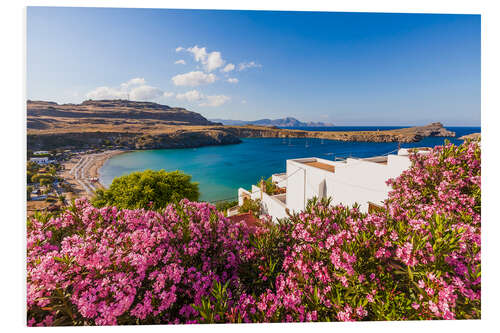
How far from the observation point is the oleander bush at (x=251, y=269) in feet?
4.21

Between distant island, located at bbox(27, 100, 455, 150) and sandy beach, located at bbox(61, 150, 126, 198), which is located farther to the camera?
distant island, located at bbox(27, 100, 455, 150)

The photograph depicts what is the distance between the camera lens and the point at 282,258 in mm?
1856

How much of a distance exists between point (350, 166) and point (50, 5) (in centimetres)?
538

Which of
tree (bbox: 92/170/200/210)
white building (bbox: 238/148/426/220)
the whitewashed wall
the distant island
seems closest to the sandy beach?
the distant island

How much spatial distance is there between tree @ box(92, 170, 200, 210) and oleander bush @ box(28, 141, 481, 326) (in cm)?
565

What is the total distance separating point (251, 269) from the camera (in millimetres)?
1784

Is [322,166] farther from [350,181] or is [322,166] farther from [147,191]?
[147,191]

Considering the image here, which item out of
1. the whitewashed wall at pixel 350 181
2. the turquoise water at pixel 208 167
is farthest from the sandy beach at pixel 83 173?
the whitewashed wall at pixel 350 181

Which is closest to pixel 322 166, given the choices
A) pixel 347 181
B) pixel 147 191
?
pixel 347 181

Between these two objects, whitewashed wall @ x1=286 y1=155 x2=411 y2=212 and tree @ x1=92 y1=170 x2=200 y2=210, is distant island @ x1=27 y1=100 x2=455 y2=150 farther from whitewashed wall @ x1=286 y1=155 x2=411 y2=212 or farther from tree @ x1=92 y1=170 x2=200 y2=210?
whitewashed wall @ x1=286 y1=155 x2=411 y2=212

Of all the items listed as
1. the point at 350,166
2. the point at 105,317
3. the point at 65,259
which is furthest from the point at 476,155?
the point at 65,259

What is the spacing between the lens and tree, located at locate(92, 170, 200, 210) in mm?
7059

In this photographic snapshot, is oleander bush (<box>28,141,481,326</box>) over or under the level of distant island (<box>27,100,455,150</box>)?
under

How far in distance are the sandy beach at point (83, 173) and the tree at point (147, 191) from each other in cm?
828
